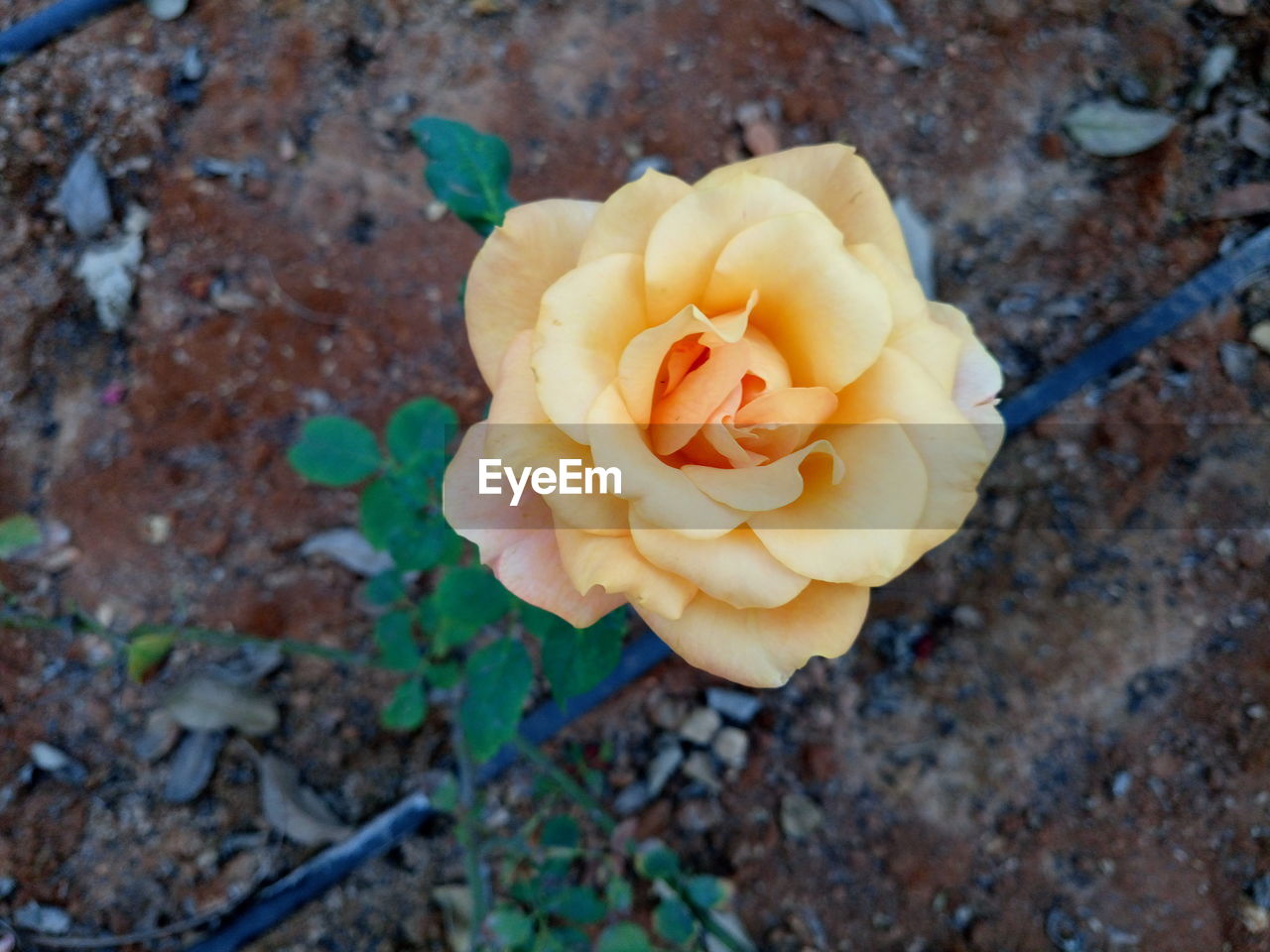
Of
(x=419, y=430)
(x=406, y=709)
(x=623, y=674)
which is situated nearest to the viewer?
(x=419, y=430)

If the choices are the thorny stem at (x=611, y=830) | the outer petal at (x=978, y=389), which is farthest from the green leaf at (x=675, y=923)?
the outer petal at (x=978, y=389)

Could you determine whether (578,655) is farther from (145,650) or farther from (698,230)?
(145,650)

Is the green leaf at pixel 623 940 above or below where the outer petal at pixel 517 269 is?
below

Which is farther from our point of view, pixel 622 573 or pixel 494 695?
pixel 494 695

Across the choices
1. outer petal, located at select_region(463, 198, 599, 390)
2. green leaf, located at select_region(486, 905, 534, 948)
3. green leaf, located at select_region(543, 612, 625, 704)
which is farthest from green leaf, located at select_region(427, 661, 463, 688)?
outer petal, located at select_region(463, 198, 599, 390)

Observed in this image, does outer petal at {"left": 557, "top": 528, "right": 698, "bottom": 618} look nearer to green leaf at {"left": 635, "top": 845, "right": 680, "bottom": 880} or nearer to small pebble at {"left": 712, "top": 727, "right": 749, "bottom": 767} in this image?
green leaf at {"left": 635, "top": 845, "right": 680, "bottom": 880}

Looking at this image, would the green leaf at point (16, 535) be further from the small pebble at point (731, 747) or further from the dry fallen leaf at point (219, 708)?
the small pebble at point (731, 747)

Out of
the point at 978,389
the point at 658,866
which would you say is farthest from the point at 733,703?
the point at 978,389
